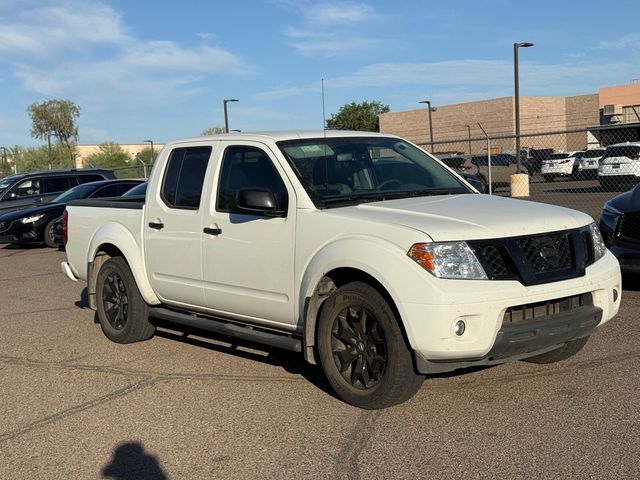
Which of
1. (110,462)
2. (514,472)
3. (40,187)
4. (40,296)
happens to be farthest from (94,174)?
(514,472)

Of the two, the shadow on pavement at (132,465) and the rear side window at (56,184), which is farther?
the rear side window at (56,184)

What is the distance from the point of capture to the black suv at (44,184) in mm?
19078

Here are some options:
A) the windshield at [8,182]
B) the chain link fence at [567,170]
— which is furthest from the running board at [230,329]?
the windshield at [8,182]

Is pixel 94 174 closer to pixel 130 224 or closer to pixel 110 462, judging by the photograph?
pixel 130 224

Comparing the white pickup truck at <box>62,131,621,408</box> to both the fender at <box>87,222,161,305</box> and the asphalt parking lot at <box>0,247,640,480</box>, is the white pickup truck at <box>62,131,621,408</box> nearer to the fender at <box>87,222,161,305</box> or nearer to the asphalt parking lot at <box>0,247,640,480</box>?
the fender at <box>87,222,161,305</box>

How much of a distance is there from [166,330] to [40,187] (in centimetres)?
1298

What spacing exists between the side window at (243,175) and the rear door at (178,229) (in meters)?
0.22

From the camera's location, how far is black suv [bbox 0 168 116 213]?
19078mm

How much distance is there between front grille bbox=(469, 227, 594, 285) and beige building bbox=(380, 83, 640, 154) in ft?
158

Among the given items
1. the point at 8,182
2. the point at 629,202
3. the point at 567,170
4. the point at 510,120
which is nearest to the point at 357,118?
the point at 510,120

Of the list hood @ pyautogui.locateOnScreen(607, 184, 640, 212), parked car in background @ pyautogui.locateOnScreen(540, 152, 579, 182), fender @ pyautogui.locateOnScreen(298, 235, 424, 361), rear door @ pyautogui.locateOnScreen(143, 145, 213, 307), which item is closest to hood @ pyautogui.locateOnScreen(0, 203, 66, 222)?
rear door @ pyautogui.locateOnScreen(143, 145, 213, 307)

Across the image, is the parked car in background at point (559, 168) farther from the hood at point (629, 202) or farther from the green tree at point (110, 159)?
the green tree at point (110, 159)

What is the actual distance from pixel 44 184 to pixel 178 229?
46.7 feet

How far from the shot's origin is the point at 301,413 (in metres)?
4.98
